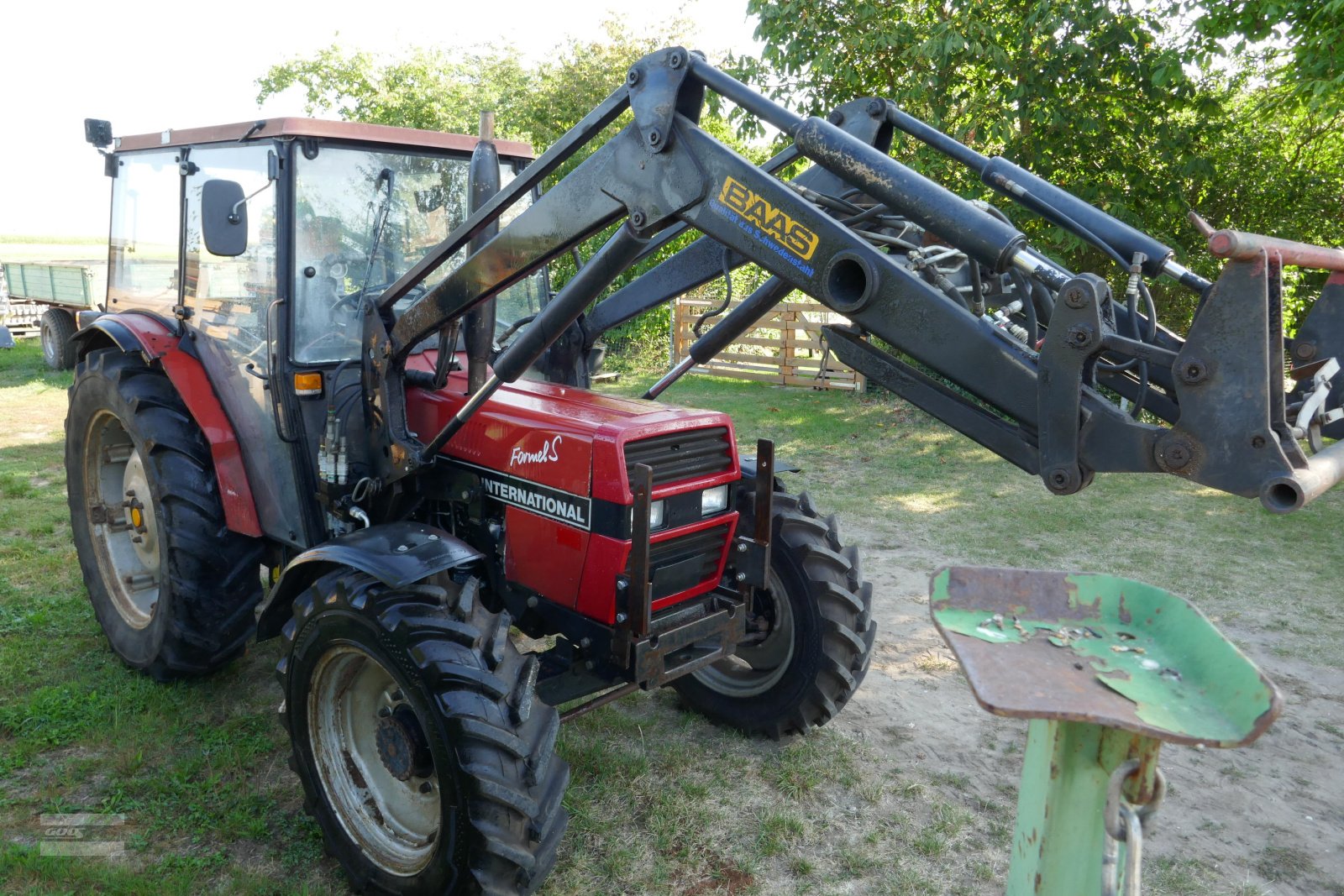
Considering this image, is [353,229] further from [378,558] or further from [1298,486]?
[1298,486]

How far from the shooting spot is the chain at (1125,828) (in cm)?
154

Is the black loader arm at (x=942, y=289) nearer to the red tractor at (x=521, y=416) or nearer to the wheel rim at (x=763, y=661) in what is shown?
the red tractor at (x=521, y=416)

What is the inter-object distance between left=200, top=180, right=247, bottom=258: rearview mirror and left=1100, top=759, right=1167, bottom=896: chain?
295 cm

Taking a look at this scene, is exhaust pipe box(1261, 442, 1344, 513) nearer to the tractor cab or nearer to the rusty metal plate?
the rusty metal plate

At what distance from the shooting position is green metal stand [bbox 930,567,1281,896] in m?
1.59

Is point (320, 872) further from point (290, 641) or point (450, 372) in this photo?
point (450, 372)

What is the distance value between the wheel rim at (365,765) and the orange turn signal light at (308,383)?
103cm

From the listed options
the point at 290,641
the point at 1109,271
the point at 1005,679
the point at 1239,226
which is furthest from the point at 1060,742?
the point at 1239,226

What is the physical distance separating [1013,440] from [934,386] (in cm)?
26

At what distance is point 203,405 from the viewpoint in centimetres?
386

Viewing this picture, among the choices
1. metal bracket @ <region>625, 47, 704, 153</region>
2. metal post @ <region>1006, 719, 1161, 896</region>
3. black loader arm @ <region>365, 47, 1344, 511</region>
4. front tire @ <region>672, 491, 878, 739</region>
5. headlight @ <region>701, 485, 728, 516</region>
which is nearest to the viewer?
metal post @ <region>1006, 719, 1161, 896</region>

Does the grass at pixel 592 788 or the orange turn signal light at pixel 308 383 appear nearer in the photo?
the grass at pixel 592 788
